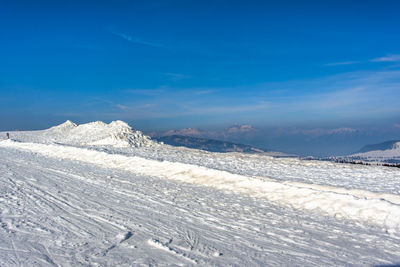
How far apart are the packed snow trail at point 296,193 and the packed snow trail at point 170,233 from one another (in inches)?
25.4

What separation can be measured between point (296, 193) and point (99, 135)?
3318 centimetres

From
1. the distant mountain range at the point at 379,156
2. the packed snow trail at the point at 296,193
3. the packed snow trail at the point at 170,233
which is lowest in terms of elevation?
the packed snow trail at the point at 170,233

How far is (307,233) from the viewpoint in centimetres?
654

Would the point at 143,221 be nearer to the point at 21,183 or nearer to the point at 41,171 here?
the point at 21,183

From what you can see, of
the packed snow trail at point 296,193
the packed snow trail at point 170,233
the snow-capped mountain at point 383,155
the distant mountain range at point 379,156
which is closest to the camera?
the packed snow trail at point 170,233

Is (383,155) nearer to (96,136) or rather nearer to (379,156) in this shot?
(379,156)

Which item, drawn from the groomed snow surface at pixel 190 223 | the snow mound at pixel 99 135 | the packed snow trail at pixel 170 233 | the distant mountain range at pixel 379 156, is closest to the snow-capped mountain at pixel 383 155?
the distant mountain range at pixel 379 156

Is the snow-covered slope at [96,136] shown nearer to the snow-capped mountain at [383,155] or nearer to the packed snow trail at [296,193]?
the packed snow trail at [296,193]

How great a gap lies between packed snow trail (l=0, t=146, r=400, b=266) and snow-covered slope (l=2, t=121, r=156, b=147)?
78.4ft

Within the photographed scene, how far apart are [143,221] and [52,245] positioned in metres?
2.10

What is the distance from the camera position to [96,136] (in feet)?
127

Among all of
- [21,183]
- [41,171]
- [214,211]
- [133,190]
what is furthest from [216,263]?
[41,171]

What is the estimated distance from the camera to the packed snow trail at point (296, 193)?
311 inches

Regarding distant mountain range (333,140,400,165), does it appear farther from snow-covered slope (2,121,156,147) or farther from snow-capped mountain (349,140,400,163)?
snow-covered slope (2,121,156,147)
